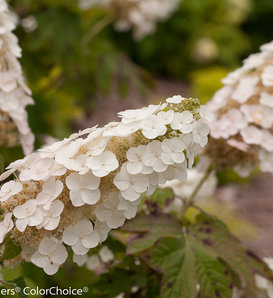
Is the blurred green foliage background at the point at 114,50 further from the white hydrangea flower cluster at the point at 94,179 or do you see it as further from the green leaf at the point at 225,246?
the white hydrangea flower cluster at the point at 94,179

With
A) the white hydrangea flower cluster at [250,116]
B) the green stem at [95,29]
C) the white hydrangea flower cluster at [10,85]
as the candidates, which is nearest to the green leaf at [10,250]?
the white hydrangea flower cluster at [10,85]

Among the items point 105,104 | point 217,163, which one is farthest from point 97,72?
point 105,104

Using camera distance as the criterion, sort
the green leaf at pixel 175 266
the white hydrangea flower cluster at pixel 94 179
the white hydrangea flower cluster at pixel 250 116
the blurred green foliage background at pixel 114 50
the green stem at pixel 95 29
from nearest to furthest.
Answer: the white hydrangea flower cluster at pixel 94 179
the green leaf at pixel 175 266
the white hydrangea flower cluster at pixel 250 116
the blurred green foliage background at pixel 114 50
the green stem at pixel 95 29

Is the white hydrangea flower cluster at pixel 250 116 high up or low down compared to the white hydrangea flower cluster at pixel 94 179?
down

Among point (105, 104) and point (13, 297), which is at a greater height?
point (13, 297)

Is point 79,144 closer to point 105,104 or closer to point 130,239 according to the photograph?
point 130,239

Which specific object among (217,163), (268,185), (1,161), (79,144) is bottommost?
(268,185)

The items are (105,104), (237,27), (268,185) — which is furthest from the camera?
(237,27)

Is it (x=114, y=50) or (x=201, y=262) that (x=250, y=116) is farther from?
(x=114, y=50)
